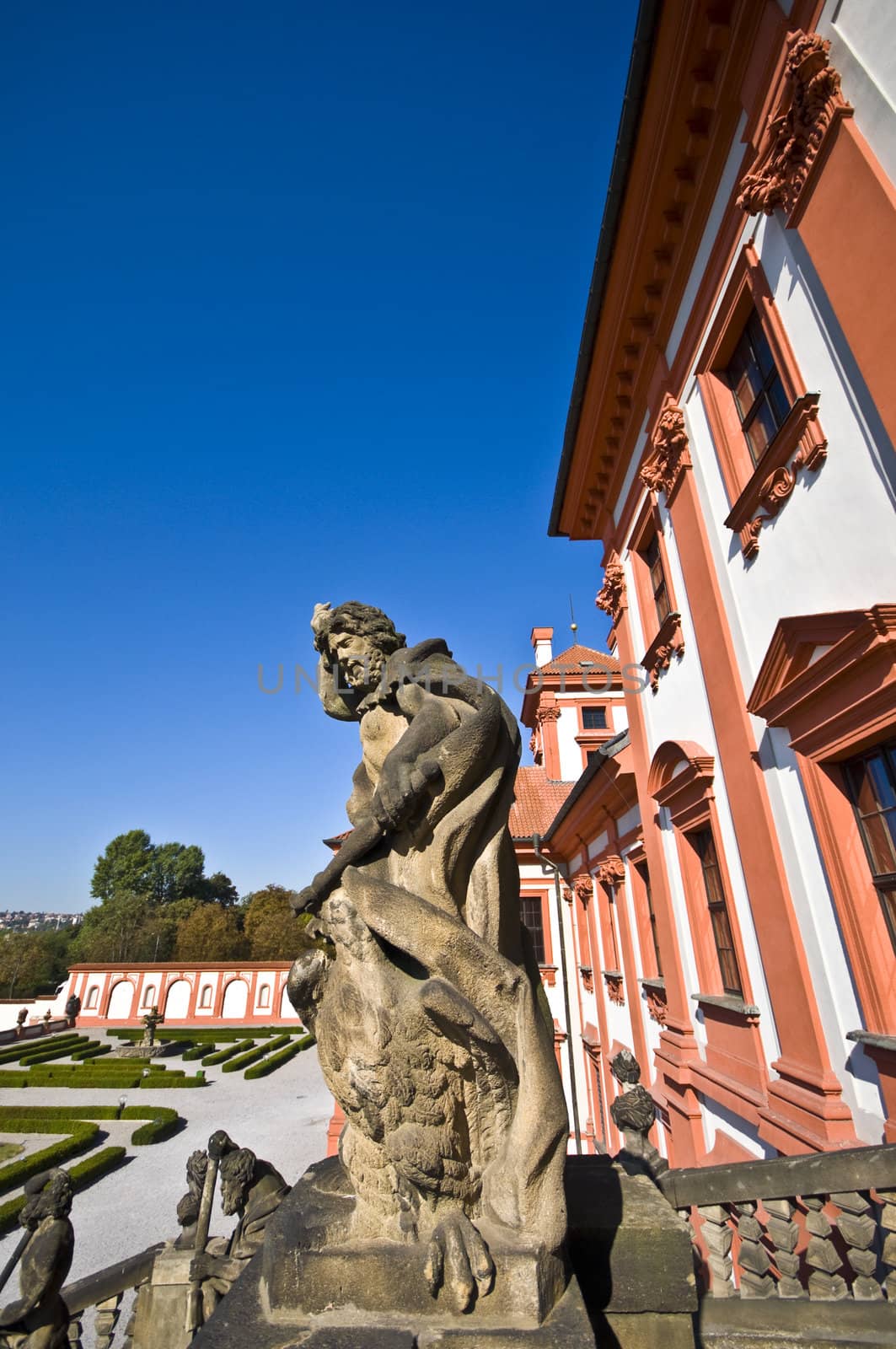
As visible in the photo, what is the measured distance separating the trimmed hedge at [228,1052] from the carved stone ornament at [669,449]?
2719cm

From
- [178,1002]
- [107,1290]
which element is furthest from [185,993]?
[107,1290]

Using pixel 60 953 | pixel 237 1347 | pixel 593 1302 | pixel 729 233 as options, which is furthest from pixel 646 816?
pixel 60 953

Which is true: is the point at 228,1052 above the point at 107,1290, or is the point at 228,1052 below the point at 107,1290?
below

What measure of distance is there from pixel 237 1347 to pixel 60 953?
75.8m

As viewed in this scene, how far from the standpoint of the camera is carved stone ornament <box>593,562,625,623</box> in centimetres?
1117

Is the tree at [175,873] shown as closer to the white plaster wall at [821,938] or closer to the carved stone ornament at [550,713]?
the carved stone ornament at [550,713]

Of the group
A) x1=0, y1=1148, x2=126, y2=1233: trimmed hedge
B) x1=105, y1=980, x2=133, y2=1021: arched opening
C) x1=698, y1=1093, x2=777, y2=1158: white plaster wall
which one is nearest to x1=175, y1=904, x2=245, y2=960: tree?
x1=105, y1=980, x2=133, y2=1021: arched opening

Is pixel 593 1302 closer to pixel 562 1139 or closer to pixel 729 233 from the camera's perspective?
pixel 562 1139

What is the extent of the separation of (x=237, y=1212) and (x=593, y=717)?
76.3 feet

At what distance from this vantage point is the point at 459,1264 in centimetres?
184

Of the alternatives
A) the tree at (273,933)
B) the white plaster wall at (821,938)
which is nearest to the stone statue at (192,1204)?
the white plaster wall at (821,938)

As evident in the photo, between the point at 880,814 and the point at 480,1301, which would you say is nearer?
the point at 480,1301

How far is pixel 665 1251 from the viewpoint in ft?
7.24

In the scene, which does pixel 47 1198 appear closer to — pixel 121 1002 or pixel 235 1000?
pixel 235 1000
